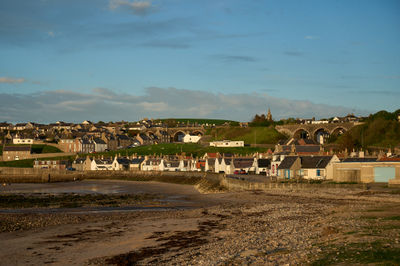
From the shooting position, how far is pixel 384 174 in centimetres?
4709

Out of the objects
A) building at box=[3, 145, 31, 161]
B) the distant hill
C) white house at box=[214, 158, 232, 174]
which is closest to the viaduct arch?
the distant hill

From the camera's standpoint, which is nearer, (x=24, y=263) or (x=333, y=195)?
(x=24, y=263)

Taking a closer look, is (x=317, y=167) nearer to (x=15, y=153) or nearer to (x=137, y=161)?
(x=137, y=161)

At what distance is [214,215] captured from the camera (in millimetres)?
32812

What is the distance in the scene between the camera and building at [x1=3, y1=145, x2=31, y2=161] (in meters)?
132

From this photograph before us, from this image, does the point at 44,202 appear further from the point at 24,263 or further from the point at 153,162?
the point at 153,162

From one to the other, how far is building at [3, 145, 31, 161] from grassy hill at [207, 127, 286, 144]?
62801 mm

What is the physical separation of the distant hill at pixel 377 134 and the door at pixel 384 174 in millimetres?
43468

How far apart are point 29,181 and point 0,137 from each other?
293 feet

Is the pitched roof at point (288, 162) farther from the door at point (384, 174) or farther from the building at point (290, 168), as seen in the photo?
the door at point (384, 174)

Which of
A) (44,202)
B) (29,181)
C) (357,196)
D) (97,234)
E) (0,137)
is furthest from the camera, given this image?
(0,137)

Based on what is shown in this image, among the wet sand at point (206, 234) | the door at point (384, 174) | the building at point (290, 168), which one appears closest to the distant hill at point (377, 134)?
the building at point (290, 168)

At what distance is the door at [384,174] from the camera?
4666 centimetres

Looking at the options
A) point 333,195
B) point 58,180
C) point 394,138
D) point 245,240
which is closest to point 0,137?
point 58,180
